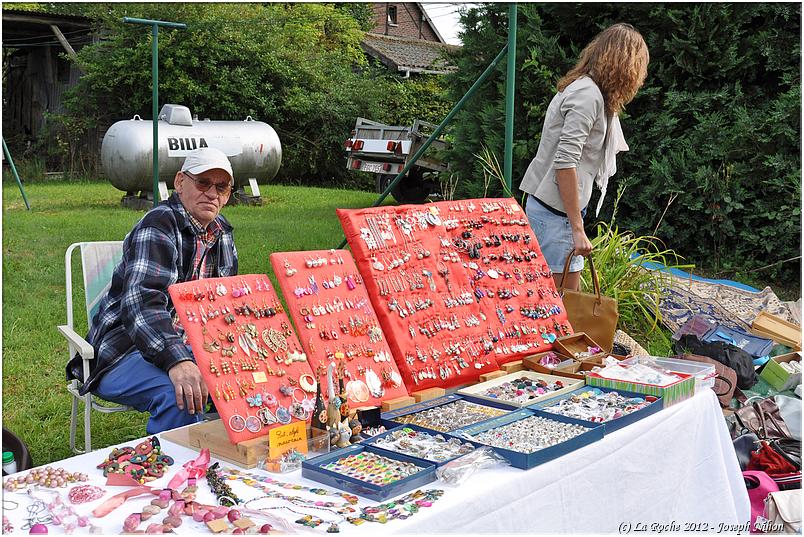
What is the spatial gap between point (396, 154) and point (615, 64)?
780 centimetres

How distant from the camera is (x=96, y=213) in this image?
10117 mm

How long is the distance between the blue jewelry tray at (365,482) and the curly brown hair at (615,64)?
220cm

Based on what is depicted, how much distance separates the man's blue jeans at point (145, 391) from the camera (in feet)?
7.91

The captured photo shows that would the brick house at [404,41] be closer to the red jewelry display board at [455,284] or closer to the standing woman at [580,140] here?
the standing woman at [580,140]

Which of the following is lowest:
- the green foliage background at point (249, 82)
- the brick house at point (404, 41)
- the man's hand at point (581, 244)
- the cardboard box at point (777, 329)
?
the cardboard box at point (777, 329)

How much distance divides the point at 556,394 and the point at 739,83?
5.71 metres

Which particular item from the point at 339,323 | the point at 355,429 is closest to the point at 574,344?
the point at 339,323

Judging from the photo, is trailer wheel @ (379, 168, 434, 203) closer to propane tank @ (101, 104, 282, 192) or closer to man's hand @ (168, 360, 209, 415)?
propane tank @ (101, 104, 282, 192)

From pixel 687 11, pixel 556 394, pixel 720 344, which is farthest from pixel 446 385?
pixel 687 11

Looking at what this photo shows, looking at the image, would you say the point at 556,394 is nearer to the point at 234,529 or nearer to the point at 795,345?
the point at 234,529

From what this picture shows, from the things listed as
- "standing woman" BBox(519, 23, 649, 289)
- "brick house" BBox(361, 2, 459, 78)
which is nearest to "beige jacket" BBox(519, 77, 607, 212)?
"standing woman" BBox(519, 23, 649, 289)

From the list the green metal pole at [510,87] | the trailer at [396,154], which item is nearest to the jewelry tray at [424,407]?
the green metal pole at [510,87]

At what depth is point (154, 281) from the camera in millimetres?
2352

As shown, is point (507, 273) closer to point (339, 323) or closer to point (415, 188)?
point (339, 323)
